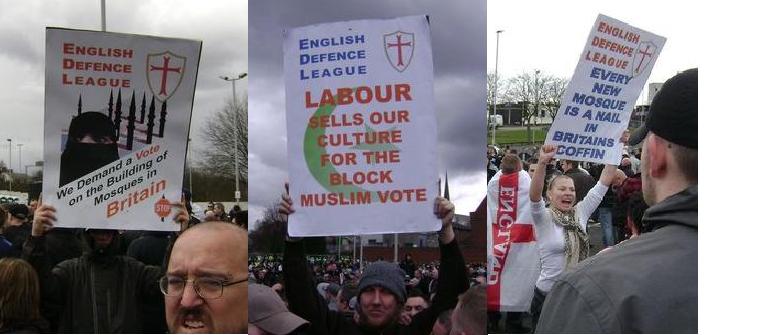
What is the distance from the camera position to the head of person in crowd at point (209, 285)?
3.23 m

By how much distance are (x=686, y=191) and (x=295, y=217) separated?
1.56 meters

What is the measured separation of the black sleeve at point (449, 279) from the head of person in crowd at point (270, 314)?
553 mm

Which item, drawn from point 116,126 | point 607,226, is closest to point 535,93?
point 607,226

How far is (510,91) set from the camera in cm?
364

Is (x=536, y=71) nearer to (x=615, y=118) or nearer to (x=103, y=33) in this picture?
(x=615, y=118)

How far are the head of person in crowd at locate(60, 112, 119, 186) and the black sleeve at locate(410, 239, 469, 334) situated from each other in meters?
1.77

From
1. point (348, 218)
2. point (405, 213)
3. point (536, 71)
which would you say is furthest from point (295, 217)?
point (536, 71)

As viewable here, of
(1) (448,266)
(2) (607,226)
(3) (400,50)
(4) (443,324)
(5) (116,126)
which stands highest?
(3) (400,50)

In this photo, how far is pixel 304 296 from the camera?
313 cm

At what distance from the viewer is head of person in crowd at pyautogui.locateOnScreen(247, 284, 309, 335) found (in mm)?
3138

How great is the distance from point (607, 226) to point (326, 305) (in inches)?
53.7

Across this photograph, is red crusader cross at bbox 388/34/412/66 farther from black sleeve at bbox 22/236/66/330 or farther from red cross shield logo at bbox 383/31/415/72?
black sleeve at bbox 22/236/66/330

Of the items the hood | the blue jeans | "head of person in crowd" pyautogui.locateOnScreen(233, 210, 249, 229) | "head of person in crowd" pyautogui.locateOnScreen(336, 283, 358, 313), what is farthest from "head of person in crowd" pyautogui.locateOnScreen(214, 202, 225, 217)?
the hood

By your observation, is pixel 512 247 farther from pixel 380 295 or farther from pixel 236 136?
pixel 236 136
